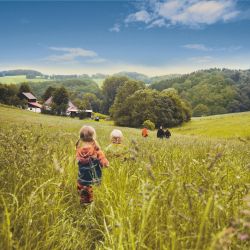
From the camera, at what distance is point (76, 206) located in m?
4.98

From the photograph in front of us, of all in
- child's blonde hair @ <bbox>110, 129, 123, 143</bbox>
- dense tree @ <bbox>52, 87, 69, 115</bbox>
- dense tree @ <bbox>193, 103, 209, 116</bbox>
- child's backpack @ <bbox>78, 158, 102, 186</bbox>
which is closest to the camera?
child's backpack @ <bbox>78, 158, 102, 186</bbox>

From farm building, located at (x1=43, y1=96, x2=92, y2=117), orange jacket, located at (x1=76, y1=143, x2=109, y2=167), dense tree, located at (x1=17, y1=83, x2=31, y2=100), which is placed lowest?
farm building, located at (x1=43, y1=96, x2=92, y2=117)

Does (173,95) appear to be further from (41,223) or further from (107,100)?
(41,223)

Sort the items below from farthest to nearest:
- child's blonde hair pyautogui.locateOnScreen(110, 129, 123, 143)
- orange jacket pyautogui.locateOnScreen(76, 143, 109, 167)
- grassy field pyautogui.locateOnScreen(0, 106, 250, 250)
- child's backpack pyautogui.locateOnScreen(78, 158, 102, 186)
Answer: child's blonde hair pyautogui.locateOnScreen(110, 129, 123, 143) < orange jacket pyautogui.locateOnScreen(76, 143, 109, 167) < child's backpack pyautogui.locateOnScreen(78, 158, 102, 186) < grassy field pyautogui.locateOnScreen(0, 106, 250, 250)

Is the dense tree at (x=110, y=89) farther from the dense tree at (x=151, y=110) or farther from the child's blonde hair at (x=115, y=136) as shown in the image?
the child's blonde hair at (x=115, y=136)

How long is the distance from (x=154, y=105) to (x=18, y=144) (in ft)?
280

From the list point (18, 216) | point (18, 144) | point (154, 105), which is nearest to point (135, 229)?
point (18, 216)

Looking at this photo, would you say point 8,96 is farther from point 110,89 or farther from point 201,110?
point 201,110

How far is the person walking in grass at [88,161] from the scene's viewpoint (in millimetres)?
5479

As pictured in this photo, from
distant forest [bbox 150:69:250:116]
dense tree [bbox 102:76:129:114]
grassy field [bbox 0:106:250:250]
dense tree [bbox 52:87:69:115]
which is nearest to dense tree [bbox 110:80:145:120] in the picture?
dense tree [bbox 52:87:69:115]


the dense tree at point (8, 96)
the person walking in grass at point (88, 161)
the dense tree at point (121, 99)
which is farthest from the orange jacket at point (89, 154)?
the dense tree at point (8, 96)

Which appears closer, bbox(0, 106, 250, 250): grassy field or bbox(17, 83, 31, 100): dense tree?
bbox(0, 106, 250, 250): grassy field

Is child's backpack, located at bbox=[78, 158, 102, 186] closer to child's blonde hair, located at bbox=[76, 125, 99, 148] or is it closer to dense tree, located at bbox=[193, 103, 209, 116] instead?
child's blonde hair, located at bbox=[76, 125, 99, 148]

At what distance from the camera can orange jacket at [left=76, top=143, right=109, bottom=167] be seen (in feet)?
18.9
